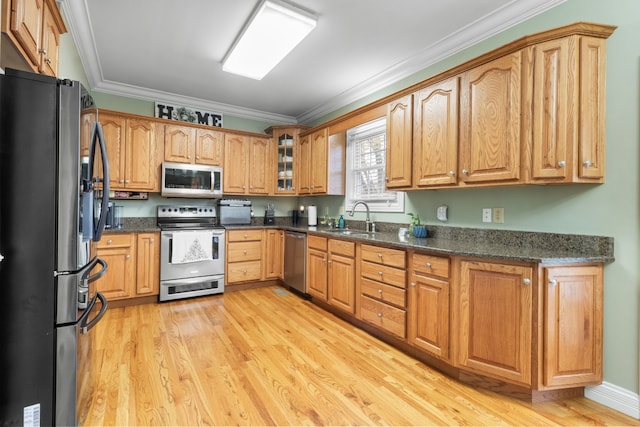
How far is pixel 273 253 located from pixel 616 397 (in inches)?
147

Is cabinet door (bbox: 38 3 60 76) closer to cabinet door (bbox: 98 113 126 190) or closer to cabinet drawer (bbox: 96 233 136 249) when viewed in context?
cabinet door (bbox: 98 113 126 190)

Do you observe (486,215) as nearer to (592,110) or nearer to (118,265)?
(592,110)

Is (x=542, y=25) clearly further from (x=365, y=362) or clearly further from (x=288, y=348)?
(x=288, y=348)

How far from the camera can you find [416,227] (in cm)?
297

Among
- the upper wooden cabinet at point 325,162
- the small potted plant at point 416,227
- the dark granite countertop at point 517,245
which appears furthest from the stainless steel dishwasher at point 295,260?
the small potted plant at point 416,227

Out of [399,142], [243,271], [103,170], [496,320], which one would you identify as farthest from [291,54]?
[496,320]

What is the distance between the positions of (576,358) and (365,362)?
4.40 ft

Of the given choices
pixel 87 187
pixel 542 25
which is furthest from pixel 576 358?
pixel 87 187

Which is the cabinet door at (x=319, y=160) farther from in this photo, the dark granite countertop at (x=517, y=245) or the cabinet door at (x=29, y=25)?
the cabinet door at (x=29, y=25)

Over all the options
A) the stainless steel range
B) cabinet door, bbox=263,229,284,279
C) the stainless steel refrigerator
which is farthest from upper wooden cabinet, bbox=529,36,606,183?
the stainless steel range

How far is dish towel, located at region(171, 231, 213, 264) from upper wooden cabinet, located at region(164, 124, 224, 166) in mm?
1065

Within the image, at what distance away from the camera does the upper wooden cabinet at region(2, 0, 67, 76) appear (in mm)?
1320

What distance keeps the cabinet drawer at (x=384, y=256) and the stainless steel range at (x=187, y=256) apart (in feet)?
7.10

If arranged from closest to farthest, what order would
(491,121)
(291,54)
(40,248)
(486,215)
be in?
(40,248) < (491,121) < (486,215) < (291,54)
